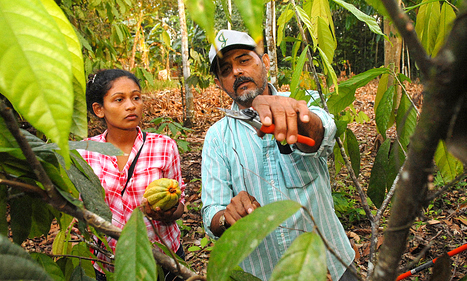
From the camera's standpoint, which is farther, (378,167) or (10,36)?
(378,167)

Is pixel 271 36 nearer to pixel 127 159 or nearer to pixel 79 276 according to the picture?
pixel 127 159

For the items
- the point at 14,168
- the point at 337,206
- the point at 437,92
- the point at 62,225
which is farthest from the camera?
the point at 337,206

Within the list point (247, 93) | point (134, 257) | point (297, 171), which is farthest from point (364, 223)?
point (134, 257)

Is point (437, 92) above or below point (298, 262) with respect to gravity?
above

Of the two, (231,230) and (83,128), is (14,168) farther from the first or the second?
(231,230)

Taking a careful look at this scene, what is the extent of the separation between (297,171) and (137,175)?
2.66 feet

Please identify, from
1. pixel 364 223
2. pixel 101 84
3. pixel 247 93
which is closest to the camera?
pixel 247 93

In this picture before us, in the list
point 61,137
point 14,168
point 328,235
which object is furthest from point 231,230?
point 328,235

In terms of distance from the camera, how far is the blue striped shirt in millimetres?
1298

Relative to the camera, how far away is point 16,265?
307 millimetres

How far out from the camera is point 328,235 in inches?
52.8

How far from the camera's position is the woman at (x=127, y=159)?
1453mm

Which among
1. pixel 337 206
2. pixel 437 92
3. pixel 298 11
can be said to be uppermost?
pixel 298 11

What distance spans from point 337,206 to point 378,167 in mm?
1755
